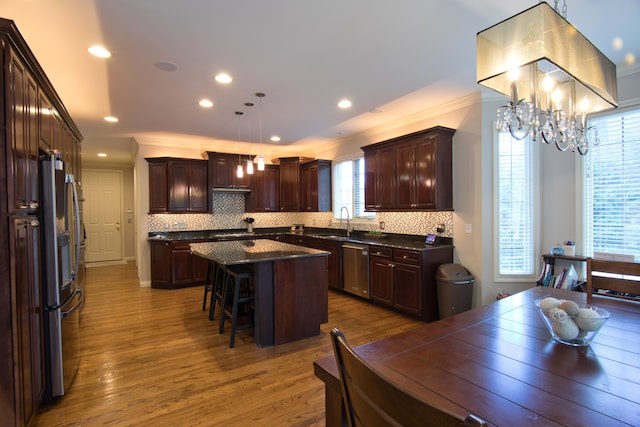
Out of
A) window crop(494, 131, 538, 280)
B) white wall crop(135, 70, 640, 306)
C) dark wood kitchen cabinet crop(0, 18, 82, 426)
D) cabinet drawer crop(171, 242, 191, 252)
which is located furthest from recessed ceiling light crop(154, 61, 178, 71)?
window crop(494, 131, 538, 280)

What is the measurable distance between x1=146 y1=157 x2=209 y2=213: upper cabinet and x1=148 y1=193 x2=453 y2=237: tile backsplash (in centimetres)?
31

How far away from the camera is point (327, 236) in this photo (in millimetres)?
5824

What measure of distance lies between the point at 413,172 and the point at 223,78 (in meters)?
2.64

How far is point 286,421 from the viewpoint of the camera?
2.09 meters

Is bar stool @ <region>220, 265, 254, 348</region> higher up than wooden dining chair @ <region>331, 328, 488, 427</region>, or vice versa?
wooden dining chair @ <region>331, 328, 488, 427</region>

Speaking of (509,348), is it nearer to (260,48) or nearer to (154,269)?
(260,48)

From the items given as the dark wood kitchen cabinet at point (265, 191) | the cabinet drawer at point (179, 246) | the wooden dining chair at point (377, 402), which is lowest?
the cabinet drawer at point (179, 246)

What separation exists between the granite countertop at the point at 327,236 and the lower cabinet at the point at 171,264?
14cm

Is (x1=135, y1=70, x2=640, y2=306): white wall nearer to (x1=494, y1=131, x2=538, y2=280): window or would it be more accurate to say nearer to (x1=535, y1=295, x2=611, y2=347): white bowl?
(x1=494, y1=131, x2=538, y2=280): window

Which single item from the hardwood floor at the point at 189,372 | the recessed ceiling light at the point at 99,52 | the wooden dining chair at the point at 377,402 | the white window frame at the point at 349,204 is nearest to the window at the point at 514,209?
the hardwood floor at the point at 189,372

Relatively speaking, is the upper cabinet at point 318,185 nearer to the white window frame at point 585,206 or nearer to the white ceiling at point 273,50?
the white ceiling at point 273,50

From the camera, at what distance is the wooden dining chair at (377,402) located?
567 mm

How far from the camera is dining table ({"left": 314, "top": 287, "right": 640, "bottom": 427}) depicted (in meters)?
0.91

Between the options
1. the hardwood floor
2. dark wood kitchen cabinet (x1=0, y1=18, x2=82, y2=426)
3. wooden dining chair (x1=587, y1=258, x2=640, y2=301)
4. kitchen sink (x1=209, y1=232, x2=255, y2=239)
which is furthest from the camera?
kitchen sink (x1=209, y1=232, x2=255, y2=239)
